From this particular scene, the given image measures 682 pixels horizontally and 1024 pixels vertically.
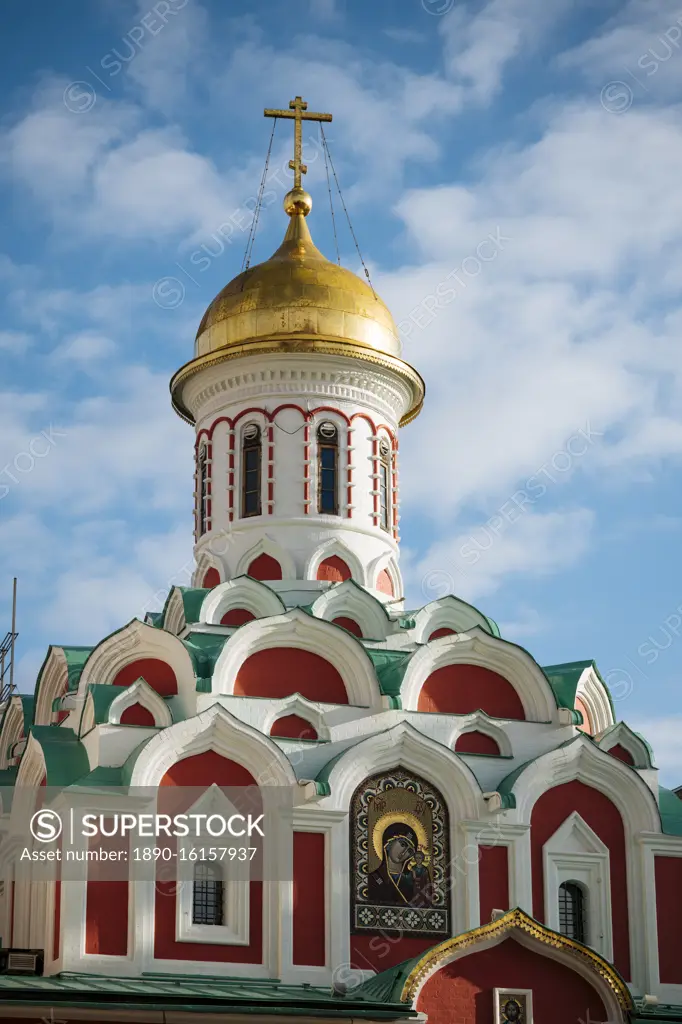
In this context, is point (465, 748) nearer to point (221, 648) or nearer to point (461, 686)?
point (461, 686)

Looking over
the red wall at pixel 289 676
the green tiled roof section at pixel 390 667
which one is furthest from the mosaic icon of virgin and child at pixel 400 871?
the red wall at pixel 289 676

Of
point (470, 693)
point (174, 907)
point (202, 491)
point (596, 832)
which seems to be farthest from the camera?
point (202, 491)

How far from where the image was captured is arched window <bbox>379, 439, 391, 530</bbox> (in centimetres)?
1927

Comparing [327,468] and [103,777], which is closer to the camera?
[103,777]

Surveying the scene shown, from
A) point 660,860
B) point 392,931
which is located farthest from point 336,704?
point 660,860

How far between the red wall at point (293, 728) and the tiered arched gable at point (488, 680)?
1.33 metres

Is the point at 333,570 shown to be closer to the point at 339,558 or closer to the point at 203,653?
the point at 339,558

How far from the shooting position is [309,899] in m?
15.5

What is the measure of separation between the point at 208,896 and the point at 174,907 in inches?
18.2

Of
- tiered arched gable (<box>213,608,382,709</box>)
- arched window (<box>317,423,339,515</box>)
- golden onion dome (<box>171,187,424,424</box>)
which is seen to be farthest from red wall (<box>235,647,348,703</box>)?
golden onion dome (<box>171,187,424,424</box>)

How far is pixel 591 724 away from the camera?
17969 millimetres

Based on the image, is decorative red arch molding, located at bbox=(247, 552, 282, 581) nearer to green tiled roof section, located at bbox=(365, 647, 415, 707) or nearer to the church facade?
the church facade

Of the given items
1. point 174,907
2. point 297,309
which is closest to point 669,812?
point 174,907

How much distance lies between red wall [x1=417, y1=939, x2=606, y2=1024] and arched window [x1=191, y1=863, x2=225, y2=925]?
86.5 inches
